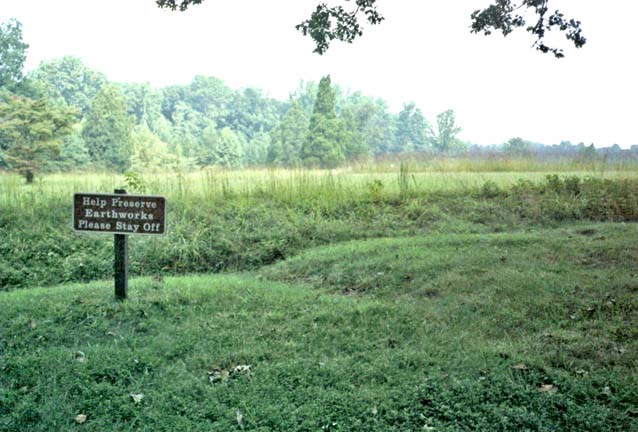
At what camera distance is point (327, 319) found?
541cm

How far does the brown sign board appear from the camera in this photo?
5.83 metres

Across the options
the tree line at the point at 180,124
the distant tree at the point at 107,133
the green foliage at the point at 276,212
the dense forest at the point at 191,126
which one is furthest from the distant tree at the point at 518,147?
the distant tree at the point at 107,133

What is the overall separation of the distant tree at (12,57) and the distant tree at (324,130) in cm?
949

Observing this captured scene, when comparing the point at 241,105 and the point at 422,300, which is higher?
the point at 241,105

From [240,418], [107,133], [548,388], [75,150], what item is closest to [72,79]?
[107,133]

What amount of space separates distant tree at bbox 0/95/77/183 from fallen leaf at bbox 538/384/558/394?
14.1m

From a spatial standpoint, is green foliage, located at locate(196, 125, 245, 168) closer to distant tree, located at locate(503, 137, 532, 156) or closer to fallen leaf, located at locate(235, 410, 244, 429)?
distant tree, located at locate(503, 137, 532, 156)

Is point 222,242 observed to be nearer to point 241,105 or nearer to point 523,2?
point 523,2

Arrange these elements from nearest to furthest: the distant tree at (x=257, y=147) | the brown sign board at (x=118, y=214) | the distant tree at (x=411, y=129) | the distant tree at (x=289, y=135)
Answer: the brown sign board at (x=118, y=214)
the distant tree at (x=289, y=135)
the distant tree at (x=411, y=129)
the distant tree at (x=257, y=147)

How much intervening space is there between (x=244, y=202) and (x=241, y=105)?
17.5m

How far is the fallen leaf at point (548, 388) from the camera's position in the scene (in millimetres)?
3934

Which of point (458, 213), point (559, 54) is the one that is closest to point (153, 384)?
point (559, 54)

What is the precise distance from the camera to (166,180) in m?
12.2

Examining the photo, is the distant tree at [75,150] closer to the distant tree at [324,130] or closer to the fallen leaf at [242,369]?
the distant tree at [324,130]
